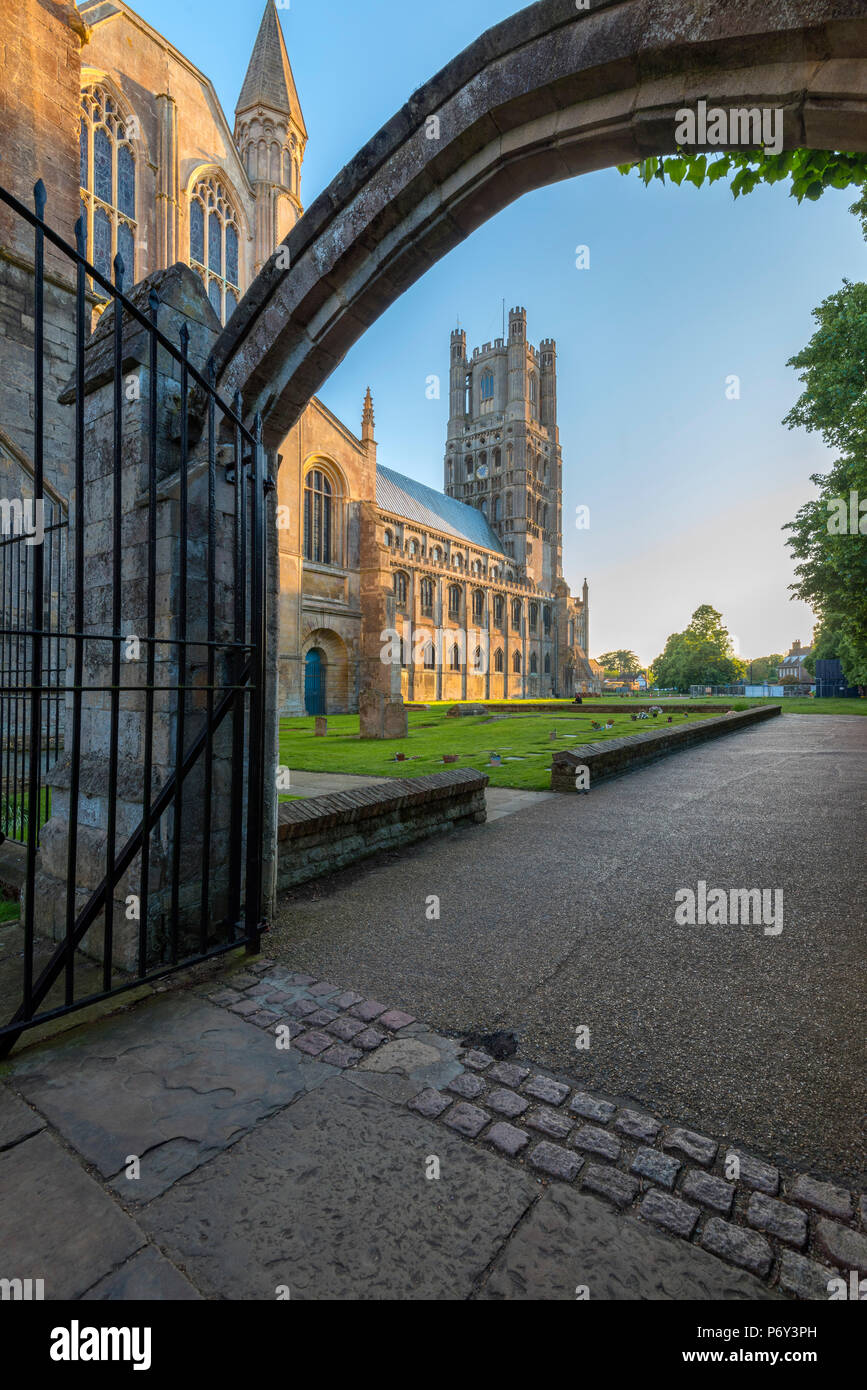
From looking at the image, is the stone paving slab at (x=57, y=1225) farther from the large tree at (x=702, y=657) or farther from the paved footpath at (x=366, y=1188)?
the large tree at (x=702, y=657)

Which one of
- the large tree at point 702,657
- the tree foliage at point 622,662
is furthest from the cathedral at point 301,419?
the tree foliage at point 622,662

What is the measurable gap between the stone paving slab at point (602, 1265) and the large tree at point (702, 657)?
255 ft

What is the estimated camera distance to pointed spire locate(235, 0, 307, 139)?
27844 mm

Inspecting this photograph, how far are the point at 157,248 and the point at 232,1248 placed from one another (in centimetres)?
3085

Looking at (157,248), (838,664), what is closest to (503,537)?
(838,664)

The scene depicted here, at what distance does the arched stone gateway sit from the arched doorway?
29.9 m

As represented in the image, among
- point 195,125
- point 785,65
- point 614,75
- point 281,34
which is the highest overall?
point 281,34

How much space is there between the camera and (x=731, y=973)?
321 cm

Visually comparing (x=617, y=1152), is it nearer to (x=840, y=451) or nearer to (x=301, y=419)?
(x=840, y=451)

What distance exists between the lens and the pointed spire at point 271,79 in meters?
27.8

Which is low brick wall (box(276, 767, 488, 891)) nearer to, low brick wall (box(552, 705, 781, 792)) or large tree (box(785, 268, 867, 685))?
low brick wall (box(552, 705, 781, 792))

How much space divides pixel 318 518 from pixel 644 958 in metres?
33.9

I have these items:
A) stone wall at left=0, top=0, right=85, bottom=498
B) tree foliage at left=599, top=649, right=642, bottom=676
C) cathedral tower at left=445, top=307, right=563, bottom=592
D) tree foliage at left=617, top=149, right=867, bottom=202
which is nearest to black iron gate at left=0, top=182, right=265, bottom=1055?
tree foliage at left=617, top=149, right=867, bottom=202
